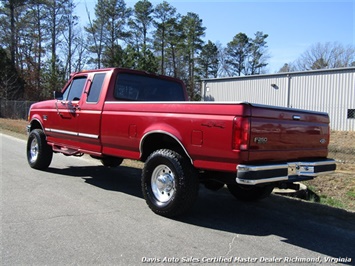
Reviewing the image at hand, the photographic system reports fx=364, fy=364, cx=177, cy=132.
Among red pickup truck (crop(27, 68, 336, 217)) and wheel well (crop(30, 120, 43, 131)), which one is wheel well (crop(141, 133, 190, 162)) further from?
wheel well (crop(30, 120, 43, 131))

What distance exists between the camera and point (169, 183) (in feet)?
17.1

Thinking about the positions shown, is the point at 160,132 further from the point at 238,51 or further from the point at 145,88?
the point at 238,51

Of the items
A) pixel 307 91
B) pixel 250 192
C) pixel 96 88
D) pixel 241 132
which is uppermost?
pixel 307 91

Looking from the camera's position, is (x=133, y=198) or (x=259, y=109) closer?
(x=259, y=109)

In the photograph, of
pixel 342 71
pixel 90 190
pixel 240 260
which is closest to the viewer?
pixel 240 260

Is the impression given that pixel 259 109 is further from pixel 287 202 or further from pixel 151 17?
pixel 151 17

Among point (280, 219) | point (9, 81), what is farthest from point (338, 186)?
point (9, 81)

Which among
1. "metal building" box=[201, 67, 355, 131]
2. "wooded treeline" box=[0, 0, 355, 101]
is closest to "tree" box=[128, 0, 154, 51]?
"wooded treeline" box=[0, 0, 355, 101]

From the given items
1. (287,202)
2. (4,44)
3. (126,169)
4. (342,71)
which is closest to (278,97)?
(342,71)

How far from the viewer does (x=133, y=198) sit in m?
6.28

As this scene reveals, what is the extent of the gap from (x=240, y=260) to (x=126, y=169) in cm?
581

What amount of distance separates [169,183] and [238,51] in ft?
202

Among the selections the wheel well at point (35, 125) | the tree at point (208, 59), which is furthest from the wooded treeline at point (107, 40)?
the wheel well at point (35, 125)

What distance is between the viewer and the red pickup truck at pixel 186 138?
439 centimetres
